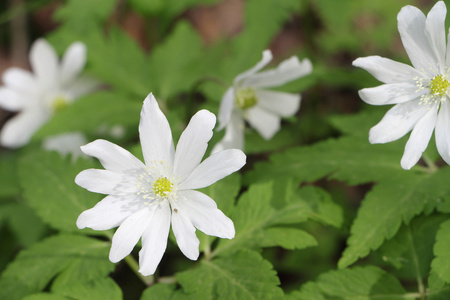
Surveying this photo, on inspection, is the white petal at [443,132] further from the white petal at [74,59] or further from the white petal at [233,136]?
the white petal at [74,59]

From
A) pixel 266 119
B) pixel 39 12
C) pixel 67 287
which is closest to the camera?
pixel 67 287

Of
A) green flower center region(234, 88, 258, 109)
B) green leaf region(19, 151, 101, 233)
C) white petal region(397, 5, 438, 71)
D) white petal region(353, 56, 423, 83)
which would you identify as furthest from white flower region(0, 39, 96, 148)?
white petal region(397, 5, 438, 71)

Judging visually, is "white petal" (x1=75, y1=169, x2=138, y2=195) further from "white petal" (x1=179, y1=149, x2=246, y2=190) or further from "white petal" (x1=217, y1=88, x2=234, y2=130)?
"white petal" (x1=217, y1=88, x2=234, y2=130)

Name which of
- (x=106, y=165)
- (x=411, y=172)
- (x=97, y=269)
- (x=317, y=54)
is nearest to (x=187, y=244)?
(x=106, y=165)

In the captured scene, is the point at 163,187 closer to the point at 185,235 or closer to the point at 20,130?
the point at 185,235

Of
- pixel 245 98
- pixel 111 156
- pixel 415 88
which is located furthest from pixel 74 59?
pixel 415 88

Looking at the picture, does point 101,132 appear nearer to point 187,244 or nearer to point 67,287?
point 67,287

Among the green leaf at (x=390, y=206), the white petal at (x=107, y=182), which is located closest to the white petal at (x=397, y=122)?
the green leaf at (x=390, y=206)
